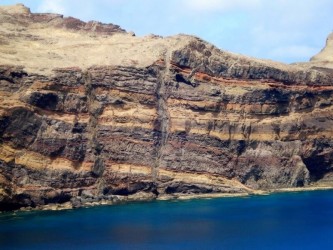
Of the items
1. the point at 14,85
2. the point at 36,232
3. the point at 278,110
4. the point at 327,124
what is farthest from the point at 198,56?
the point at 36,232

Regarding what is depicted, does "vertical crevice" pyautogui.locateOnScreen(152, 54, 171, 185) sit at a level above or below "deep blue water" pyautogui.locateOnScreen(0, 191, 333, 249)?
above

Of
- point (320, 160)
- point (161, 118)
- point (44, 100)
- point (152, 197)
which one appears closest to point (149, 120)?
point (161, 118)

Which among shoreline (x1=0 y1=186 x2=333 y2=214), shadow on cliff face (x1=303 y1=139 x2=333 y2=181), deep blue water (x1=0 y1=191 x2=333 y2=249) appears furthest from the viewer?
shadow on cliff face (x1=303 y1=139 x2=333 y2=181)

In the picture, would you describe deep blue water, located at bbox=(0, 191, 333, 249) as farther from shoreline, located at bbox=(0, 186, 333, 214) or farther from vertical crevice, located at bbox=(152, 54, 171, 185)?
vertical crevice, located at bbox=(152, 54, 171, 185)

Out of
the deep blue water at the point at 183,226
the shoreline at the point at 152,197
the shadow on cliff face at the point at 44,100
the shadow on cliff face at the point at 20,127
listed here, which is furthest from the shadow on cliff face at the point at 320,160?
the shadow on cliff face at the point at 20,127

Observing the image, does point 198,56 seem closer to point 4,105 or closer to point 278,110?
point 278,110

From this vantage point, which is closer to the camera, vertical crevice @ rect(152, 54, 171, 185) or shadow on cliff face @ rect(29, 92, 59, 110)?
shadow on cliff face @ rect(29, 92, 59, 110)

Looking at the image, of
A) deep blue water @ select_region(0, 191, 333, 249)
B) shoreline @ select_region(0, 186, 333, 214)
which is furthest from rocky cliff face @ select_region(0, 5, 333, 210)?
deep blue water @ select_region(0, 191, 333, 249)

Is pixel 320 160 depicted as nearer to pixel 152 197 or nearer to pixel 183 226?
pixel 152 197

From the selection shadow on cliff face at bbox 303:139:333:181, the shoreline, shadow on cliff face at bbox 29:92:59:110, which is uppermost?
shadow on cliff face at bbox 29:92:59:110
